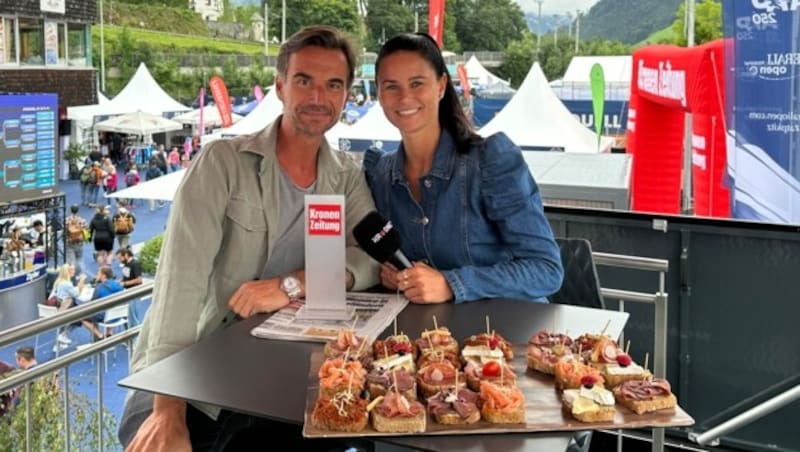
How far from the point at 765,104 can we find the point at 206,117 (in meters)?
13.2

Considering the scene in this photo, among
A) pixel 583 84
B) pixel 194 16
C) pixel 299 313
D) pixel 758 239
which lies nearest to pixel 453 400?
pixel 299 313

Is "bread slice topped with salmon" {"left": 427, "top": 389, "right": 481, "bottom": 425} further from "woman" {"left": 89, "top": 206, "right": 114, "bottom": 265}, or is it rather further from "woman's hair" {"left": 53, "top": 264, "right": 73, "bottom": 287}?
Result: "woman" {"left": 89, "top": 206, "right": 114, "bottom": 265}

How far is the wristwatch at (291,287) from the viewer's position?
172 cm

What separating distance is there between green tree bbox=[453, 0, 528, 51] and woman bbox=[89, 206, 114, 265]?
7.00 metres

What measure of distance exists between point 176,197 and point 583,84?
15334mm

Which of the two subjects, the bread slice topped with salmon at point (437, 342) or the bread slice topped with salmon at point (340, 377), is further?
the bread slice topped with salmon at point (437, 342)

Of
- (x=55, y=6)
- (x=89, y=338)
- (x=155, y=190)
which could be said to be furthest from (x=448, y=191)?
(x=155, y=190)

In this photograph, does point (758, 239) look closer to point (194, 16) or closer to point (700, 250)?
point (700, 250)

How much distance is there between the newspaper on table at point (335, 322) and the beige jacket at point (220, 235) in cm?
16

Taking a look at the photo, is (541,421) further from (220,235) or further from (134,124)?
(134,124)

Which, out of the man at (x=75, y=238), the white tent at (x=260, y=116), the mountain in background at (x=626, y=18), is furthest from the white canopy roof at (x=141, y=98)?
the mountain in background at (x=626, y=18)

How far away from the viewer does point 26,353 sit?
455 centimetres

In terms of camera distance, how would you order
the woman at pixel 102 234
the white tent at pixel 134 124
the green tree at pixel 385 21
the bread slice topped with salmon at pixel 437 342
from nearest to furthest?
1. the bread slice topped with salmon at pixel 437 342
2. the green tree at pixel 385 21
3. the woman at pixel 102 234
4. the white tent at pixel 134 124

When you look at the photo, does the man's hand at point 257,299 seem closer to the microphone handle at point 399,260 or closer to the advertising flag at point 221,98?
the microphone handle at point 399,260
